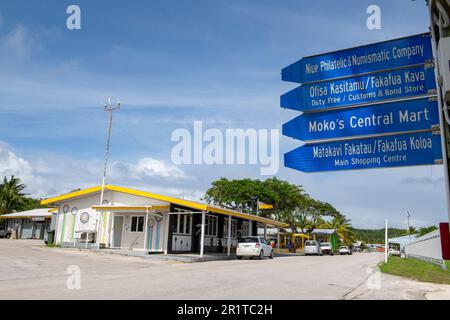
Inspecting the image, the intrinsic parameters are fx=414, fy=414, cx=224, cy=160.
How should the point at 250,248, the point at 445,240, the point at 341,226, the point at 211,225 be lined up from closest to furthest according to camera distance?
the point at 445,240 < the point at 250,248 < the point at 211,225 < the point at 341,226

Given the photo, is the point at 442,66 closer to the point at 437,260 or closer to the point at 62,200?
the point at 437,260

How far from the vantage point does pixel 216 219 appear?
3069 centimetres

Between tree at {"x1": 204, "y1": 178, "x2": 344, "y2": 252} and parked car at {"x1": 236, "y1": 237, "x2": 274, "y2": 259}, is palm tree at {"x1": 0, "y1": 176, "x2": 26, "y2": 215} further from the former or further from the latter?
parked car at {"x1": 236, "y1": 237, "x2": 274, "y2": 259}

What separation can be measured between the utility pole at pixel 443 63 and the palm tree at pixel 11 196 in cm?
5767

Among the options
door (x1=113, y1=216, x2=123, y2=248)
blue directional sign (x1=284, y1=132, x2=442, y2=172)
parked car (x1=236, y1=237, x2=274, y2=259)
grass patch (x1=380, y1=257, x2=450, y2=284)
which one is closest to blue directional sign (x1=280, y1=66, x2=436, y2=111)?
blue directional sign (x1=284, y1=132, x2=442, y2=172)

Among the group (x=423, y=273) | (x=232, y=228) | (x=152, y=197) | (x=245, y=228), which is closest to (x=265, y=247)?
(x=232, y=228)

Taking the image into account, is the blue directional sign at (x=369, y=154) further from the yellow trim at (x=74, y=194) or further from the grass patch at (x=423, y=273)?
the yellow trim at (x=74, y=194)

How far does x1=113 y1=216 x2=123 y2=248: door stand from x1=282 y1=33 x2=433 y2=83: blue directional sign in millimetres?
23867

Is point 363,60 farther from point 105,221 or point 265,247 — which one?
point 105,221

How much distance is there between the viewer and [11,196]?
176 feet

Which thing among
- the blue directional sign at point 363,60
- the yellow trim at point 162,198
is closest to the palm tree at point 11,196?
the yellow trim at point 162,198

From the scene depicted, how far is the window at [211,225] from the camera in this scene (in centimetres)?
2928

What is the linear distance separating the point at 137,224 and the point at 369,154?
934 inches

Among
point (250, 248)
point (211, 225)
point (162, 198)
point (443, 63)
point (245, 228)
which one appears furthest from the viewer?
point (245, 228)
